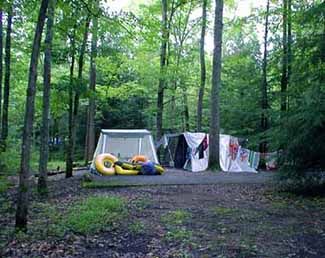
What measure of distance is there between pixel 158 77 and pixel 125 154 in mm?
4906

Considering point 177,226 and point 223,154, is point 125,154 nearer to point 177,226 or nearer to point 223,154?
point 223,154

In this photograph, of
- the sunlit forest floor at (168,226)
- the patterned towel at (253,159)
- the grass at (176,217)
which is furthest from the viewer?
the patterned towel at (253,159)

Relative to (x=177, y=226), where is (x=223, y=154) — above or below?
above

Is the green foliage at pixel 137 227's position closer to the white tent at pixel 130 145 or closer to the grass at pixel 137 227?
the grass at pixel 137 227

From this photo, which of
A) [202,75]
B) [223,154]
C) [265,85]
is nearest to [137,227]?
[223,154]

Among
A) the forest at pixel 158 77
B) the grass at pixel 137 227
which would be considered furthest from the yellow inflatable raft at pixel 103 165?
the grass at pixel 137 227

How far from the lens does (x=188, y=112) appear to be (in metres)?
26.9

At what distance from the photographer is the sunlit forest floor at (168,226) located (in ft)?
15.0

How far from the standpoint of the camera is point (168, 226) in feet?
18.8

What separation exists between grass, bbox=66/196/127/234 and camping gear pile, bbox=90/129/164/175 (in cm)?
564

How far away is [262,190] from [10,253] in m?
6.77

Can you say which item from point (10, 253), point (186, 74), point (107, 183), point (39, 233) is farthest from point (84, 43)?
point (186, 74)

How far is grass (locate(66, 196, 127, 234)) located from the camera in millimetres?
5453

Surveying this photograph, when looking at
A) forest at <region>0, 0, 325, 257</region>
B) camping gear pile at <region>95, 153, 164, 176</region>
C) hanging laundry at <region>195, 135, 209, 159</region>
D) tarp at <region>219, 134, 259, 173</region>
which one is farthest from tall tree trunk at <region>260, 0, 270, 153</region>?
camping gear pile at <region>95, 153, 164, 176</region>
